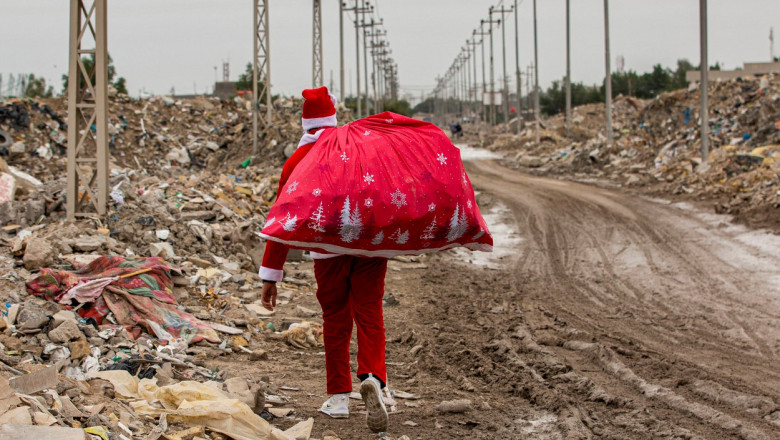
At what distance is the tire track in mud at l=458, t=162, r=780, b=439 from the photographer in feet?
15.1

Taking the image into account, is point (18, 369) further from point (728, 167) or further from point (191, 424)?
point (728, 167)

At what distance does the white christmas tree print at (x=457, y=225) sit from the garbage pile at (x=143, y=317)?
4.47 feet

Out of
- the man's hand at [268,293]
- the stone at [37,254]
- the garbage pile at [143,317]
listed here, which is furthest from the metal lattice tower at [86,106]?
the man's hand at [268,293]

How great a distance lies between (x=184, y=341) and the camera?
6.41m

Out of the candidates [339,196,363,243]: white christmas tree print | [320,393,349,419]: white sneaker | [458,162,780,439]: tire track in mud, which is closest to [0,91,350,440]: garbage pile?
[320,393,349,419]: white sneaker

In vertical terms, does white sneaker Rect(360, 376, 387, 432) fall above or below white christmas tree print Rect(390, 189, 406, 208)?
below

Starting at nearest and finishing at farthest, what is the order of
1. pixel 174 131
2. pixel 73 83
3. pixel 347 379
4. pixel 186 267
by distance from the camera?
pixel 347 379, pixel 186 267, pixel 73 83, pixel 174 131

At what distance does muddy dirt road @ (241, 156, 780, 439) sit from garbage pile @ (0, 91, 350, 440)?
57 centimetres

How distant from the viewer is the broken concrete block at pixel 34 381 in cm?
351

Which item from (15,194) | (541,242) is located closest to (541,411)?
(541,242)

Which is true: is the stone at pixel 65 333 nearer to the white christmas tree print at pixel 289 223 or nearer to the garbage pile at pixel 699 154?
the white christmas tree print at pixel 289 223

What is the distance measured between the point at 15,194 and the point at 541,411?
36.9 feet

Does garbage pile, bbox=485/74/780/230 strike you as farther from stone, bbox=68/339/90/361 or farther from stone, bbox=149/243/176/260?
stone, bbox=68/339/90/361

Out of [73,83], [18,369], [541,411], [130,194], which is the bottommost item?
[541,411]
